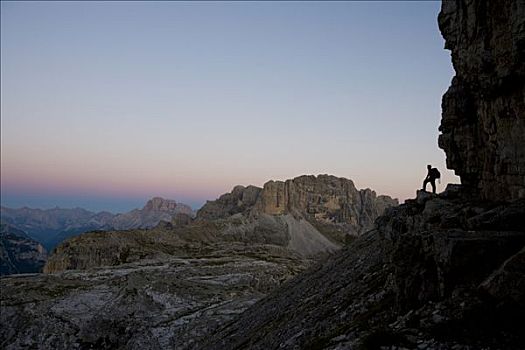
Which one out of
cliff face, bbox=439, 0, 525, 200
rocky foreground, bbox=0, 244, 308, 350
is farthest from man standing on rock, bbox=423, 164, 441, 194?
rocky foreground, bbox=0, 244, 308, 350

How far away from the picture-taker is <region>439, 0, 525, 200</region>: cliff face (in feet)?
63.3

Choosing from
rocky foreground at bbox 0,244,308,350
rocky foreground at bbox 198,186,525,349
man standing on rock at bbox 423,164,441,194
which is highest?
man standing on rock at bbox 423,164,441,194

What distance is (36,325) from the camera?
5691 cm

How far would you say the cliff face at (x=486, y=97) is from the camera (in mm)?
19281

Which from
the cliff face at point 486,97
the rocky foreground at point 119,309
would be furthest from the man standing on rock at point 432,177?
the rocky foreground at point 119,309

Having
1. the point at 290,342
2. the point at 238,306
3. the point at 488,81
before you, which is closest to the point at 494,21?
the point at 488,81

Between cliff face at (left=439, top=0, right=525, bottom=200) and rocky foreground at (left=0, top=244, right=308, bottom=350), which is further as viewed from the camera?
rocky foreground at (left=0, top=244, right=308, bottom=350)

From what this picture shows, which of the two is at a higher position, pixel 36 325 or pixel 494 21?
pixel 494 21

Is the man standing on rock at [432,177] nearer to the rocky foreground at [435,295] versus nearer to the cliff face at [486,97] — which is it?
the cliff face at [486,97]

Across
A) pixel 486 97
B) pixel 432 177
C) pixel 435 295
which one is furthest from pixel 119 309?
pixel 435 295

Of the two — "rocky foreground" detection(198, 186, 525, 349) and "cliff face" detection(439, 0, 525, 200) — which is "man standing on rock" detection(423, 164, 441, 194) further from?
"rocky foreground" detection(198, 186, 525, 349)

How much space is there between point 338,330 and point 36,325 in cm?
5131

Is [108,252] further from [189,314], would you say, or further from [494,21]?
[494,21]

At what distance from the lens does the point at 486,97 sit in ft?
73.4
